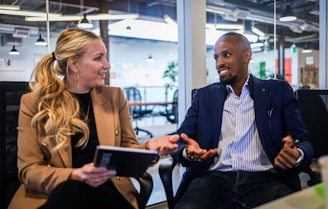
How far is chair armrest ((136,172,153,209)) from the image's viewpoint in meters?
1.46

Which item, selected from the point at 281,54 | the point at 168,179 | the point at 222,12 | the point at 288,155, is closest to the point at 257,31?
the point at 222,12

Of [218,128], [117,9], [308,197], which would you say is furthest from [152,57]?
[308,197]

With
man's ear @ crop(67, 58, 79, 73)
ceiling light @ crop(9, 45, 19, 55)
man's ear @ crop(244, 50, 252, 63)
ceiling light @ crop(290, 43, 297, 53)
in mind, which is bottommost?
man's ear @ crop(67, 58, 79, 73)

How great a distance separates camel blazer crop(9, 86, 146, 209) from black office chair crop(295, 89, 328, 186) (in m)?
1.43

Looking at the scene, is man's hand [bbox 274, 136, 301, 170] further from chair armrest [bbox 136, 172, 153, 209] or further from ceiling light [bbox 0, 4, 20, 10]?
ceiling light [bbox 0, 4, 20, 10]

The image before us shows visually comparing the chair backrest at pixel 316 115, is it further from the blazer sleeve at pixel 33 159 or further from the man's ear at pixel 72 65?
the blazer sleeve at pixel 33 159

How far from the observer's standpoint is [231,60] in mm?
1889

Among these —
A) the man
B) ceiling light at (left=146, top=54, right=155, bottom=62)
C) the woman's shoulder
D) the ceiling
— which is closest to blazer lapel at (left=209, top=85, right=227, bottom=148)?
the man

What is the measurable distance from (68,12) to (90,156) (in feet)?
20.1

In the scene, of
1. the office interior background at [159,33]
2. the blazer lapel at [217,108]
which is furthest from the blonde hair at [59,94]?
the office interior background at [159,33]

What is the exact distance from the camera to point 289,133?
1704mm

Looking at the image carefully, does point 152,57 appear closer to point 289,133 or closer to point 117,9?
point 117,9

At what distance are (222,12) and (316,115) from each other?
325 cm

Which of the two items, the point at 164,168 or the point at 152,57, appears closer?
the point at 164,168
